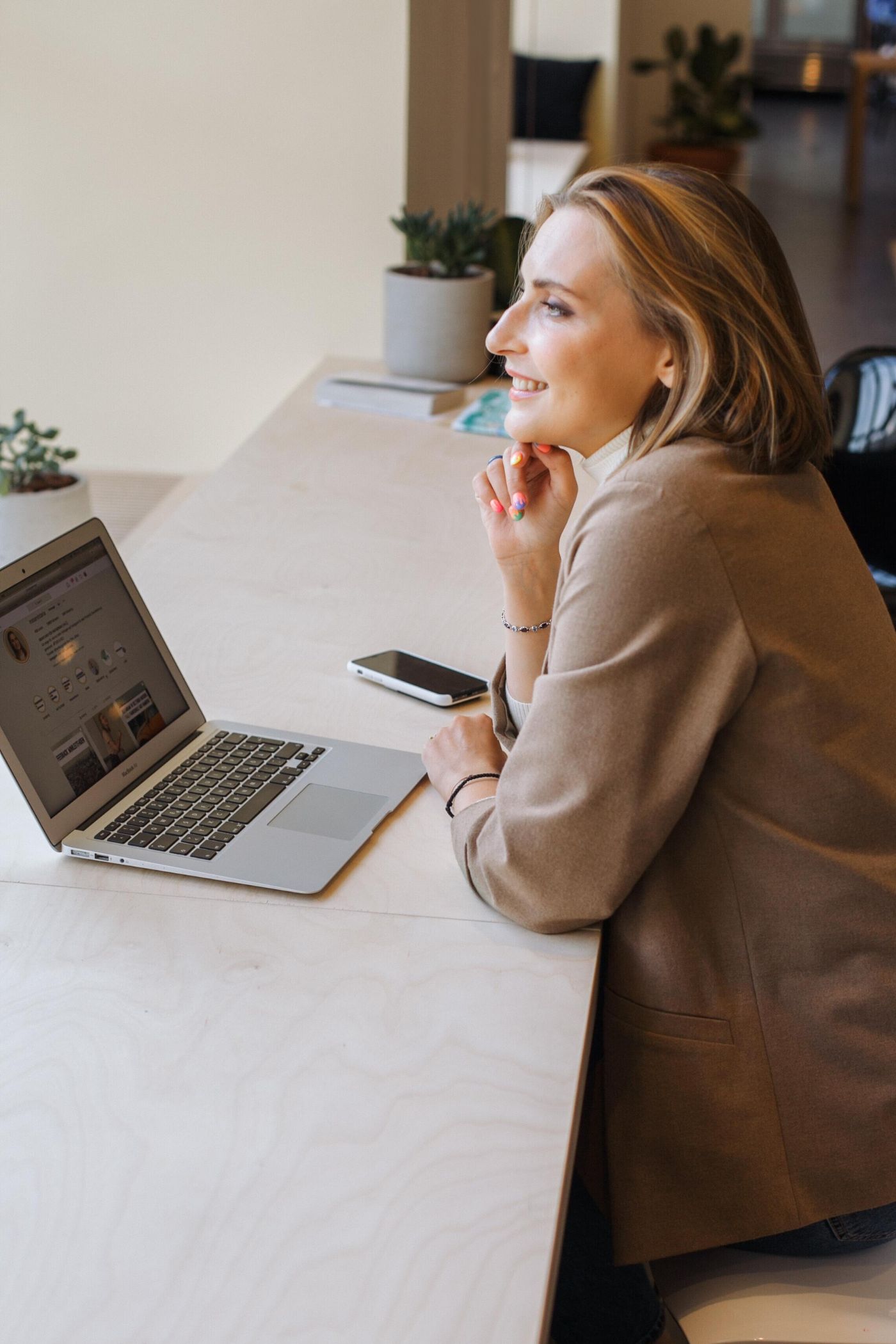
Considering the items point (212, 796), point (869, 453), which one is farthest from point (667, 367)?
point (869, 453)

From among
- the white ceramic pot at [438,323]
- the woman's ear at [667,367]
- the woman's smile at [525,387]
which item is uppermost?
the woman's ear at [667,367]

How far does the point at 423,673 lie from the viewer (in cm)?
149

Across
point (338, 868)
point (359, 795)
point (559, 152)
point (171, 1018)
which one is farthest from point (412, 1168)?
point (559, 152)

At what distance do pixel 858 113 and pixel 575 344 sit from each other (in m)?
8.54

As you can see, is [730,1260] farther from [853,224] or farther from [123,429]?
[853,224]

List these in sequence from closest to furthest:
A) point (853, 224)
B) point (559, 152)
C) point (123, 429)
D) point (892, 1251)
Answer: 1. point (892, 1251)
2. point (123, 429)
3. point (559, 152)
4. point (853, 224)

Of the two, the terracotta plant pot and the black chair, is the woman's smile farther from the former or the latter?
the terracotta plant pot

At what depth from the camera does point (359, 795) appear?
1240mm

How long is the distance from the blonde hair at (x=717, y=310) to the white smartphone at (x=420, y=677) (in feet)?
1.43

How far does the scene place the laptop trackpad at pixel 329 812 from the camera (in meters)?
1.17

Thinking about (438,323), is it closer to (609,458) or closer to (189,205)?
(189,205)

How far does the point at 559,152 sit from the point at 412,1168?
6172 millimetres

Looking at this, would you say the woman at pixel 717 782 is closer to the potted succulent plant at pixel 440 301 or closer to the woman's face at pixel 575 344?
the woman's face at pixel 575 344

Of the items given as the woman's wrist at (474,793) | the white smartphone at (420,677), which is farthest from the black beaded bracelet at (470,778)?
the white smartphone at (420,677)
